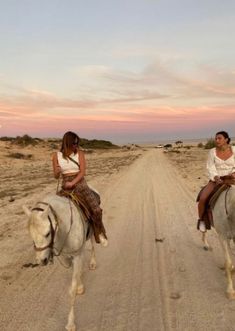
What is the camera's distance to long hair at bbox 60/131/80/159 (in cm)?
738

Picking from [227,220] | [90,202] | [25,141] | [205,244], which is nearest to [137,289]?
[90,202]

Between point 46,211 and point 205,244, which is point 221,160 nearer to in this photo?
point 205,244

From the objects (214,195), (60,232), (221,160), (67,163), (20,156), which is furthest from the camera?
(20,156)

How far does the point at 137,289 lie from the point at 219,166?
2.86m

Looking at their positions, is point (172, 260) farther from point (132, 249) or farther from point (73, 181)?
point (73, 181)

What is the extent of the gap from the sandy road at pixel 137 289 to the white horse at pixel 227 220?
340 millimetres

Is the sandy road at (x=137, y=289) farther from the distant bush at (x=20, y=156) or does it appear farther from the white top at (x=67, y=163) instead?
the distant bush at (x=20, y=156)

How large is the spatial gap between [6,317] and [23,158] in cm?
4495

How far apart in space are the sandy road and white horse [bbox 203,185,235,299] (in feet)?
1.12

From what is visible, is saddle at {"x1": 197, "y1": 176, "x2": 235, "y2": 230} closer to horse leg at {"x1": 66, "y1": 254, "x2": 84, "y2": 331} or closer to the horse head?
horse leg at {"x1": 66, "y1": 254, "x2": 84, "y2": 331}

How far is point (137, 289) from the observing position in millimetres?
7715

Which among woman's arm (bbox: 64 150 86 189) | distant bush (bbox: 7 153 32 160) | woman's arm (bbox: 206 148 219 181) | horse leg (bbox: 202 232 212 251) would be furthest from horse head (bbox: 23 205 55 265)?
distant bush (bbox: 7 153 32 160)

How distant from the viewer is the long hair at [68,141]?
7.38m

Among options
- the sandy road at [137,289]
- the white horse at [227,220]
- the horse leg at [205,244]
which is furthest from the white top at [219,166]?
the horse leg at [205,244]
